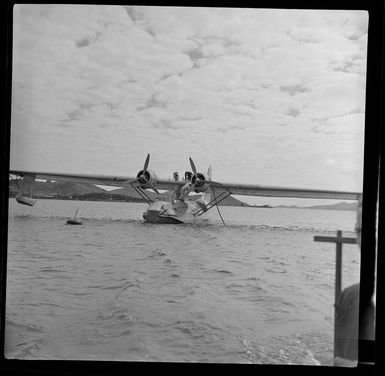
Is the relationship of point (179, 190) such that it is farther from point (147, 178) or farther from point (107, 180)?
point (107, 180)

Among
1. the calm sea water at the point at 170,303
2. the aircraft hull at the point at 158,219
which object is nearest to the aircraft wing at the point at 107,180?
the aircraft hull at the point at 158,219

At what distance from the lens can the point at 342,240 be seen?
1491 millimetres

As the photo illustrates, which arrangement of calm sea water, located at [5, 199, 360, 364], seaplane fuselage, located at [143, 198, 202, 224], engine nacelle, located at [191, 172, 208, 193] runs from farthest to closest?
1. seaplane fuselage, located at [143, 198, 202, 224]
2. engine nacelle, located at [191, 172, 208, 193]
3. calm sea water, located at [5, 199, 360, 364]

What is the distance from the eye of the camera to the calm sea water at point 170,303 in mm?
1683

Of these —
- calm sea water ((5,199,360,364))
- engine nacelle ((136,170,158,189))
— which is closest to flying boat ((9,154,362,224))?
engine nacelle ((136,170,158,189))

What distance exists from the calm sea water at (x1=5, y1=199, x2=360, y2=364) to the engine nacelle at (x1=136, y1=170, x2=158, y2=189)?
79.2 inches

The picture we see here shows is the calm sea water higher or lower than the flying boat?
lower

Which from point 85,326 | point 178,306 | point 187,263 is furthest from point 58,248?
point 85,326

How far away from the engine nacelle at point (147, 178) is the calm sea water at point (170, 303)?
2010 mm

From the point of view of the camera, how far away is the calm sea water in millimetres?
1683

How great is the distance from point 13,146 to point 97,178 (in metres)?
6.49

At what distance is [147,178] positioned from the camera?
815 centimetres

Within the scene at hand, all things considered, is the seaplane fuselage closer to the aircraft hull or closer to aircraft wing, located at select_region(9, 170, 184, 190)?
the aircraft hull

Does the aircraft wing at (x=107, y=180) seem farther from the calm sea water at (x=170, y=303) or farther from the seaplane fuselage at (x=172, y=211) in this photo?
the calm sea water at (x=170, y=303)
